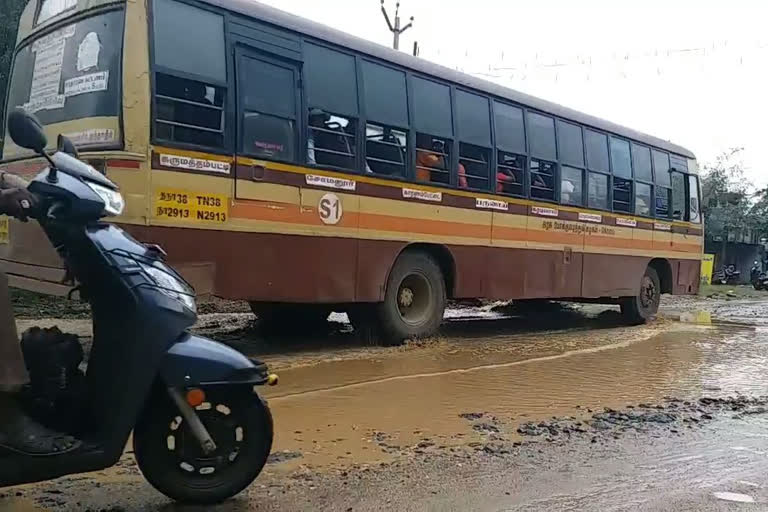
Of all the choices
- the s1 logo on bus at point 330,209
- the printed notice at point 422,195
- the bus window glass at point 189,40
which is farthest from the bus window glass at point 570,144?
the bus window glass at point 189,40

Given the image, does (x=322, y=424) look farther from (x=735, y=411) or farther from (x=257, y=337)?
(x=257, y=337)

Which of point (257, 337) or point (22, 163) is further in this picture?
point (257, 337)

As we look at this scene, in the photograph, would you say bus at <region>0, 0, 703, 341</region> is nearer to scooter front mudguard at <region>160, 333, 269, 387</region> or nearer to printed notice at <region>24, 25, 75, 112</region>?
printed notice at <region>24, 25, 75, 112</region>

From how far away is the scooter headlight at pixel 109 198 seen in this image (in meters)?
3.09

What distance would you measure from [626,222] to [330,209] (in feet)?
21.3

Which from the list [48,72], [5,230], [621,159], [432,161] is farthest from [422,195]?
[621,159]

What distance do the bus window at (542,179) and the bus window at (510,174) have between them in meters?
0.26

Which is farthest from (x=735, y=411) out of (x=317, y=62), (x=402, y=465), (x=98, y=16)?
(x=98, y=16)

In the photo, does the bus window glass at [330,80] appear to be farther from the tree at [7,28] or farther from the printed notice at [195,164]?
the tree at [7,28]

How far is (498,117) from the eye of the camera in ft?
31.8

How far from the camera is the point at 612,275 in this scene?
39.2ft

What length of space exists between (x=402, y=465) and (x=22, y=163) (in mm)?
4637

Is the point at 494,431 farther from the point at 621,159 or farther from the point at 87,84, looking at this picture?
the point at 621,159

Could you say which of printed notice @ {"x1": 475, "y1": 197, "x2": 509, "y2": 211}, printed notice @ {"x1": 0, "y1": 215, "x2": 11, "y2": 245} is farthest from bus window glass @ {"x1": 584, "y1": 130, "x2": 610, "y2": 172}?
printed notice @ {"x1": 0, "y1": 215, "x2": 11, "y2": 245}
